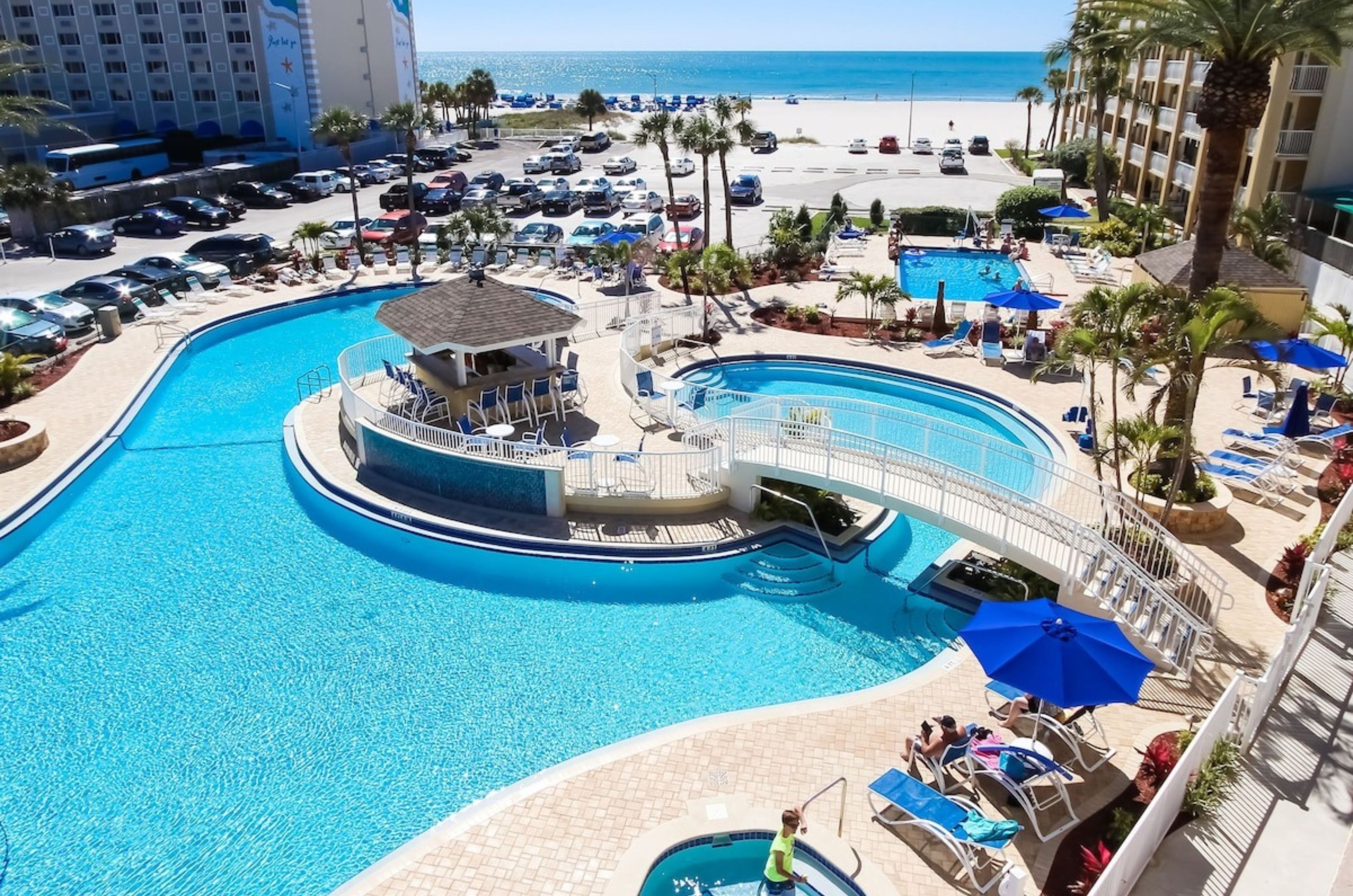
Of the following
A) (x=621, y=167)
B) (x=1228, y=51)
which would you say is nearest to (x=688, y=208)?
(x=621, y=167)

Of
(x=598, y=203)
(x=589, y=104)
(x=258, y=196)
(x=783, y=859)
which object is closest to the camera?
(x=783, y=859)

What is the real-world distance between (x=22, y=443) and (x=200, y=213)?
28.0 metres

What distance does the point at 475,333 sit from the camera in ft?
60.5

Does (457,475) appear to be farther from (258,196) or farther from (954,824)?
(258,196)

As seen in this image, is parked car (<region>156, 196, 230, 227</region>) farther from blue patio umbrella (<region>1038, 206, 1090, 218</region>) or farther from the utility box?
blue patio umbrella (<region>1038, 206, 1090, 218</region>)

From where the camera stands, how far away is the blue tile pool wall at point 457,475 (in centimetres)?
1627

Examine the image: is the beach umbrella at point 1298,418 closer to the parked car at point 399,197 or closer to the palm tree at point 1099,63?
the palm tree at point 1099,63

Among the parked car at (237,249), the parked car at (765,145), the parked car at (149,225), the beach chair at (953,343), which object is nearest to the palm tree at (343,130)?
the parked car at (237,249)

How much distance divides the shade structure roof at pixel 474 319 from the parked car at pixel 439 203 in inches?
1036

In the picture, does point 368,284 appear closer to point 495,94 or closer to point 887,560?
point 887,560

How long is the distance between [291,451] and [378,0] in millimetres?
58369

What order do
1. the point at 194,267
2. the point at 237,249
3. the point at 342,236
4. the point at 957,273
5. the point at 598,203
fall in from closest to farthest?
the point at 194,267
the point at 957,273
the point at 237,249
the point at 342,236
the point at 598,203

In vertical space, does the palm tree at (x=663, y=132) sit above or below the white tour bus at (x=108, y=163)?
above

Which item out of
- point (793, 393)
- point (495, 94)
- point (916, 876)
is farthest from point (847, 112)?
point (916, 876)
